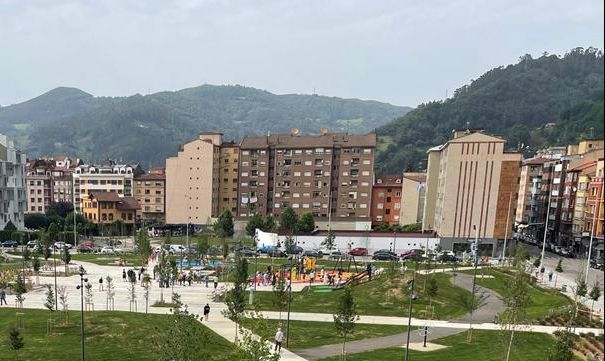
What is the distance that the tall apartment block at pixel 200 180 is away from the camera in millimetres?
116938

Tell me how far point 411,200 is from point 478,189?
81.2 feet

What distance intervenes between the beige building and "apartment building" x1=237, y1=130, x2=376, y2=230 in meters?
8.57

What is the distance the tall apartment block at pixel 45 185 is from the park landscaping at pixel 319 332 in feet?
406

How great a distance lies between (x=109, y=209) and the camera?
114188 millimetres

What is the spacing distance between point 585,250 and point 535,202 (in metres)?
33.8

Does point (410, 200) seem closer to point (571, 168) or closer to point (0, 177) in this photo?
point (571, 168)

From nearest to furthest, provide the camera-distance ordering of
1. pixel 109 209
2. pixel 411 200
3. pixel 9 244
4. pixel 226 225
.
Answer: pixel 9 244
pixel 226 225
pixel 411 200
pixel 109 209

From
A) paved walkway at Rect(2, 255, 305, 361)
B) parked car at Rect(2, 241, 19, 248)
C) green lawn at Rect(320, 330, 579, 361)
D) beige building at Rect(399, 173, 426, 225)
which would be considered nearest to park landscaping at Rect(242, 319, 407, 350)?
paved walkway at Rect(2, 255, 305, 361)

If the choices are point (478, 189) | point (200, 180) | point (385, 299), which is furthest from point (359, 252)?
point (200, 180)

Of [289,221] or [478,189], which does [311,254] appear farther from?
[478,189]

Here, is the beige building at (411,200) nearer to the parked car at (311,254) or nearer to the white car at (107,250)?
the parked car at (311,254)

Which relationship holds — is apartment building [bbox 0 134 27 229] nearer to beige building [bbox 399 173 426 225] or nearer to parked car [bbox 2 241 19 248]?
parked car [bbox 2 241 19 248]

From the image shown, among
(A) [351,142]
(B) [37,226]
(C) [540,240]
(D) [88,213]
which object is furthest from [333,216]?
(B) [37,226]

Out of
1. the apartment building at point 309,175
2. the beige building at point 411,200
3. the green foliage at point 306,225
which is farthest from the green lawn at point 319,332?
the beige building at point 411,200
